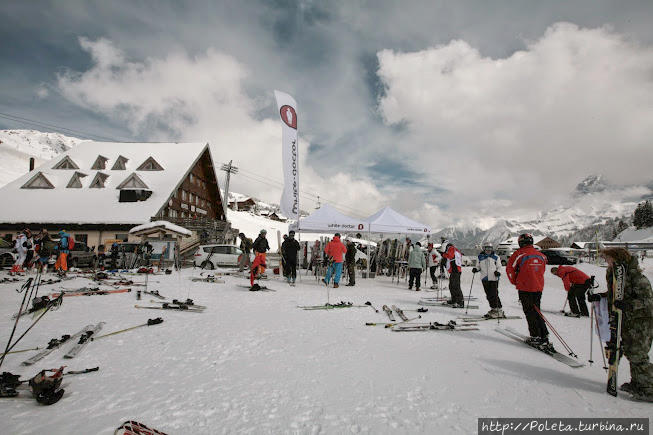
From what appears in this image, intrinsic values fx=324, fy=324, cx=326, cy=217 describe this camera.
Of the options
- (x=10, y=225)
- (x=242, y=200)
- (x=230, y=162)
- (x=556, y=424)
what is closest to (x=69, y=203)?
(x=10, y=225)

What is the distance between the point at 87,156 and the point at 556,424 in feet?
143

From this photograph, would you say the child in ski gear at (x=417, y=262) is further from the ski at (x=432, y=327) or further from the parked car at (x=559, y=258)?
the parked car at (x=559, y=258)

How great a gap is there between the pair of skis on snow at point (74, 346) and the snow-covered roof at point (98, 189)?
24.7 meters

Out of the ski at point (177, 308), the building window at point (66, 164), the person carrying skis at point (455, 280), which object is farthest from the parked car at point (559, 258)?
the building window at point (66, 164)

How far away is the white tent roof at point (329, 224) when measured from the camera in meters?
15.2

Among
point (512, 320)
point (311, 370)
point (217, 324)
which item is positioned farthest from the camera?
point (512, 320)

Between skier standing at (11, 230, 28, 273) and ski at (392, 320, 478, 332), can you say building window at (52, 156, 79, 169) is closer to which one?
skier standing at (11, 230, 28, 273)

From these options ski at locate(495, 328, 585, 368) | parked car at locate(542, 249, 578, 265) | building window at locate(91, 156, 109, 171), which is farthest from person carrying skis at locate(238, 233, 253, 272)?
parked car at locate(542, 249, 578, 265)

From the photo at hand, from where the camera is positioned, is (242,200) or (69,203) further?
(242,200)

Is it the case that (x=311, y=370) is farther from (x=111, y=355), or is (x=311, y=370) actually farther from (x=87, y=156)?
(x=87, y=156)

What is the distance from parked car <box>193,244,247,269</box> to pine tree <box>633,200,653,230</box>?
116954mm

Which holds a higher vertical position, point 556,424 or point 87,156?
point 87,156

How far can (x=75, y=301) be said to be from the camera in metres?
8.09

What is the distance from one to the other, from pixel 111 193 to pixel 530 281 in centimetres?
3440
